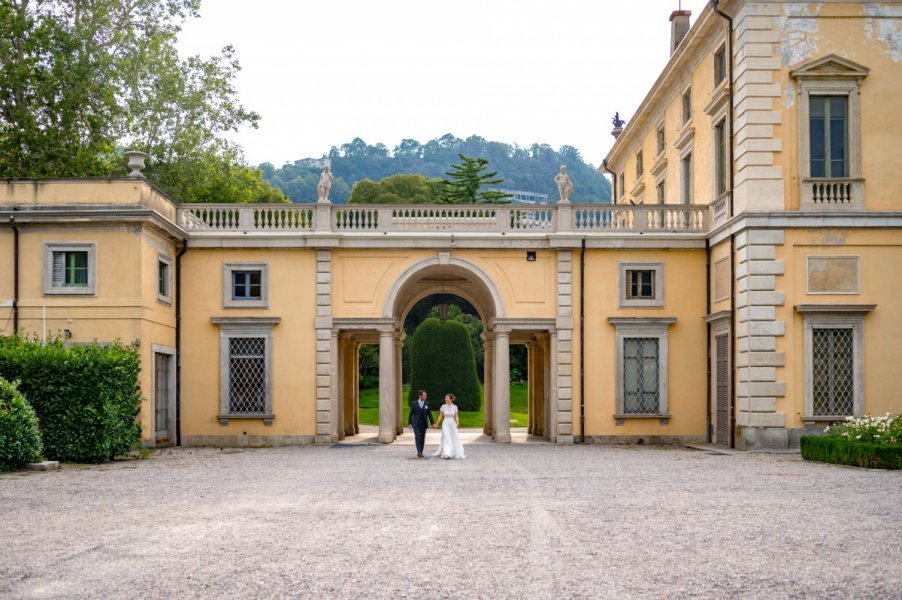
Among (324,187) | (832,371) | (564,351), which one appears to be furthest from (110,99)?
(832,371)

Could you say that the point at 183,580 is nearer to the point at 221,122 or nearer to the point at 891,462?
the point at 891,462

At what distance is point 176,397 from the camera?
2903 centimetres

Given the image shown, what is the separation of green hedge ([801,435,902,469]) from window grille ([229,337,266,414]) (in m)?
14.2

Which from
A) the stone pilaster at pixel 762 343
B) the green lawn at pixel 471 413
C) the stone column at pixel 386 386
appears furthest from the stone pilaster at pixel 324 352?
the green lawn at pixel 471 413

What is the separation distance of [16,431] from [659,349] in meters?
16.8

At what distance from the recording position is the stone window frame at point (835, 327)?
2491 centimetres

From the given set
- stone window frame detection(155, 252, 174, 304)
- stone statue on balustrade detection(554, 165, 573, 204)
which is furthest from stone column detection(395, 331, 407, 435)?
stone window frame detection(155, 252, 174, 304)

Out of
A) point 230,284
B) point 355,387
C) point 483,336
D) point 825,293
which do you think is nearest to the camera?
point 825,293

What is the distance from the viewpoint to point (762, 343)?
82.6 ft

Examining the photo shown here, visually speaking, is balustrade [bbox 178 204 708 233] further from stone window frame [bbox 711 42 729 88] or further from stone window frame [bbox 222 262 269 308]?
stone window frame [bbox 711 42 729 88]

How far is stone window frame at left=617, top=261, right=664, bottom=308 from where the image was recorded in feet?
97.1

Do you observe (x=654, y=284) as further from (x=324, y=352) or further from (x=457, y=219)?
(x=324, y=352)

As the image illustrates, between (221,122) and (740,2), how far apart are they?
2405cm

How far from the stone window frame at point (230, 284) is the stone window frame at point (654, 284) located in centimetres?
955
